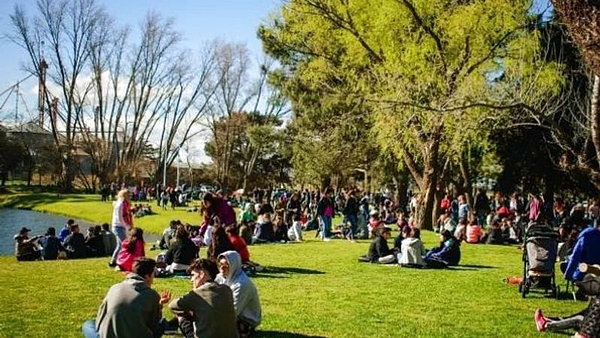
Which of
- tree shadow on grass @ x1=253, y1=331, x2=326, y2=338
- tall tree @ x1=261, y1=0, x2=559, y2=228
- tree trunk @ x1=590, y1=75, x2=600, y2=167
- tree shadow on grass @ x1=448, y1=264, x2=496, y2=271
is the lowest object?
tree shadow on grass @ x1=253, y1=331, x2=326, y2=338

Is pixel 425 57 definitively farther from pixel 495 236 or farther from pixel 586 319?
pixel 586 319

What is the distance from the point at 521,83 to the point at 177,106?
46.0 m

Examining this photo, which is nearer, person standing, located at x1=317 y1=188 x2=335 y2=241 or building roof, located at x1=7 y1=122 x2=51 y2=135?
person standing, located at x1=317 y1=188 x2=335 y2=241

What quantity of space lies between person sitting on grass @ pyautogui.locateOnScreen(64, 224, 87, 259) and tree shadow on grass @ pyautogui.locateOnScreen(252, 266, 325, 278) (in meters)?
6.11

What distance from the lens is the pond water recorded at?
2474 cm

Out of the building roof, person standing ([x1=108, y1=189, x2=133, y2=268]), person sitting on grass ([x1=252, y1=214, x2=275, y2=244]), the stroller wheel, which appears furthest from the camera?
the building roof

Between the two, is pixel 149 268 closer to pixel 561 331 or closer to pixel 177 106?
pixel 561 331

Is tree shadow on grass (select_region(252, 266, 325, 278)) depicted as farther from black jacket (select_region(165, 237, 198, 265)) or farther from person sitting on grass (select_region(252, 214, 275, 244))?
person sitting on grass (select_region(252, 214, 275, 244))

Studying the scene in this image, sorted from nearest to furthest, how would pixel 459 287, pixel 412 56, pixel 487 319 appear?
1. pixel 487 319
2. pixel 459 287
3. pixel 412 56

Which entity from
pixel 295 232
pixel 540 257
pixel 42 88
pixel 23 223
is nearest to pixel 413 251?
pixel 540 257

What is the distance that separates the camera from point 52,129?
182 feet

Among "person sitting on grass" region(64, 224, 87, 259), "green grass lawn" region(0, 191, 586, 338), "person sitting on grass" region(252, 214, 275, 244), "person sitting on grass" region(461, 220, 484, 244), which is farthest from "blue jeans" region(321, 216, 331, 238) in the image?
"person sitting on grass" region(64, 224, 87, 259)

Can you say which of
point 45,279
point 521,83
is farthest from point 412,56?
point 45,279

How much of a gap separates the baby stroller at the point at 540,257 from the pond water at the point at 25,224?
652 inches
